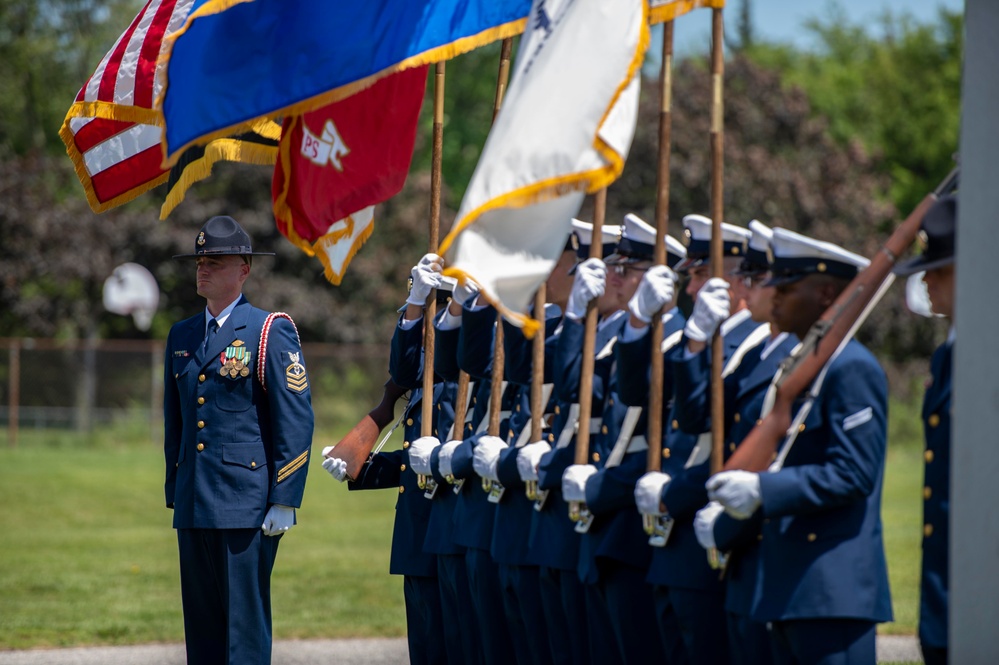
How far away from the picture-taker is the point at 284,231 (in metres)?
6.96

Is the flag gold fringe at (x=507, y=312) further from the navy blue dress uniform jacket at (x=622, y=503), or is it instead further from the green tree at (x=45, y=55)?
the green tree at (x=45, y=55)

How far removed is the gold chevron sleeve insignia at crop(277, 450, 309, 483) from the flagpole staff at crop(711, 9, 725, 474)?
2441 mm

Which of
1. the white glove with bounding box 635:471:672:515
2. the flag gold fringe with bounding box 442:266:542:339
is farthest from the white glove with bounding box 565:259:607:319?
the white glove with bounding box 635:471:672:515

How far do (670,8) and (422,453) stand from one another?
2407 mm

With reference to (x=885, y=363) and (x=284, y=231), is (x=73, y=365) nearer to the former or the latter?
(x=885, y=363)

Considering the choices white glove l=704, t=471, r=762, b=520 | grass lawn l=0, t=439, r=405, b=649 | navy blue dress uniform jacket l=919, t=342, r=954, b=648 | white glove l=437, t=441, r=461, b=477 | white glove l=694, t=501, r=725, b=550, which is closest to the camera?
navy blue dress uniform jacket l=919, t=342, r=954, b=648

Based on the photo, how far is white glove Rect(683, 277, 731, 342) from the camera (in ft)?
16.0

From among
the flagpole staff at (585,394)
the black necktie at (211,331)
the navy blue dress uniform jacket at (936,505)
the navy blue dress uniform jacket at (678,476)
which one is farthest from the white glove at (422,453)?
the navy blue dress uniform jacket at (936,505)

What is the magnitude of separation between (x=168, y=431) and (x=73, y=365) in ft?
60.2

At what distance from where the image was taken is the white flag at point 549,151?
16.8 ft

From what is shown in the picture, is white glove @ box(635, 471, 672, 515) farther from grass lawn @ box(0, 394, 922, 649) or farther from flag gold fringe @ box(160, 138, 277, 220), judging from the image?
grass lawn @ box(0, 394, 922, 649)

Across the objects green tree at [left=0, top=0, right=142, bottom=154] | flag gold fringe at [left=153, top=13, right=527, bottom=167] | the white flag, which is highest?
green tree at [left=0, top=0, right=142, bottom=154]

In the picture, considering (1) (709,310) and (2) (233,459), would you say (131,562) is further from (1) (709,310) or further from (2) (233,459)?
(1) (709,310)

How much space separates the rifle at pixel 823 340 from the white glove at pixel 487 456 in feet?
5.30
